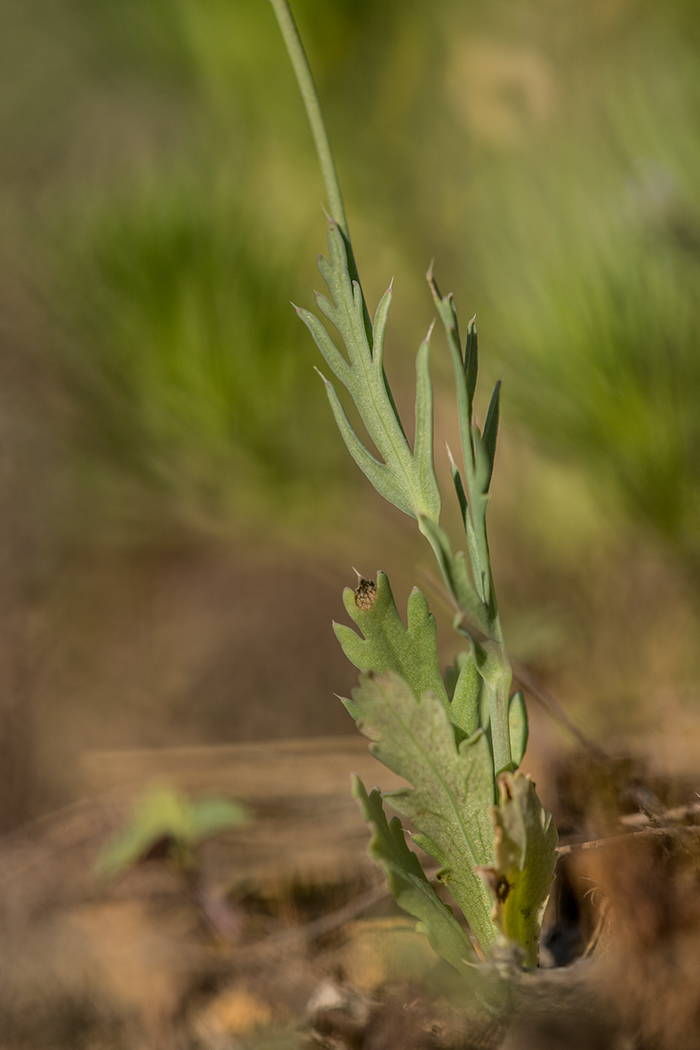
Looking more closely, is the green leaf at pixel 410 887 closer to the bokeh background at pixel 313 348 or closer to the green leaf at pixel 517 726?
the green leaf at pixel 517 726

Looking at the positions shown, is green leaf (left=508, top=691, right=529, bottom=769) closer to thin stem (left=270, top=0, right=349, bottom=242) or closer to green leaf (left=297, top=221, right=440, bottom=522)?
green leaf (left=297, top=221, right=440, bottom=522)

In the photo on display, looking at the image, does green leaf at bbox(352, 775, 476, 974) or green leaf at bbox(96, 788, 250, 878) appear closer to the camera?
green leaf at bbox(352, 775, 476, 974)

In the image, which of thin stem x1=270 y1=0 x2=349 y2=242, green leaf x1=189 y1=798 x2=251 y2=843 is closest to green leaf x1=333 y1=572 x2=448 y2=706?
thin stem x1=270 y1=0 x2=349 y2=242

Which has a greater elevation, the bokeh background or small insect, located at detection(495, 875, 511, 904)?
the bokeh background

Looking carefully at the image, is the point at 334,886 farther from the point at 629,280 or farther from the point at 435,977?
the point at 629,280

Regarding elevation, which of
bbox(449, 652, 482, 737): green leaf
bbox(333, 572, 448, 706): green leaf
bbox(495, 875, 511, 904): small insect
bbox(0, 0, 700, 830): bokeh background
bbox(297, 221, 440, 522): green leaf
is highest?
bbox(0, 0, 700, 830): bokeh background

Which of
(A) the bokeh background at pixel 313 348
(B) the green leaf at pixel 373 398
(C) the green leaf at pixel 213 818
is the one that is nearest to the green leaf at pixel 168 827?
(C) the green leaf at pixel 213 818

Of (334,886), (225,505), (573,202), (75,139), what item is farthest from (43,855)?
(75,139)

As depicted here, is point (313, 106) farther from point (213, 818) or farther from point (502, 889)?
point (213, 818)
